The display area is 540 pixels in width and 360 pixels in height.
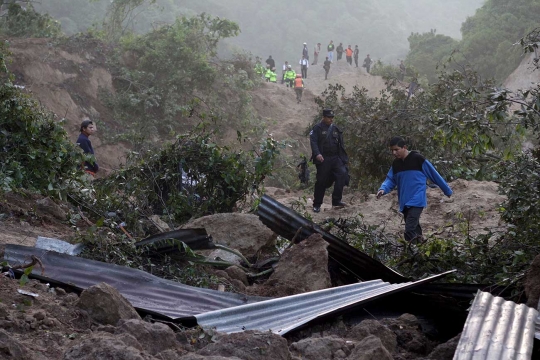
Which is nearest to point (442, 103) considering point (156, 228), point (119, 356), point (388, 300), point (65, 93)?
point (156, 228)

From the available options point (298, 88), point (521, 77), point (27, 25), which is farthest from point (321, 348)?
point (521, 77)

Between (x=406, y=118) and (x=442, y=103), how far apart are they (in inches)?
28.9

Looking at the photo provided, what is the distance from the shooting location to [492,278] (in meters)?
5.75

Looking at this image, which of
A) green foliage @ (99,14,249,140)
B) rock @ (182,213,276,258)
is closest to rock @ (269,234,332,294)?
rock @ (182,213,276,258)

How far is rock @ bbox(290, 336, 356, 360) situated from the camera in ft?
12.8

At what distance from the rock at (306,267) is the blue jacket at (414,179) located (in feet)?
7.25

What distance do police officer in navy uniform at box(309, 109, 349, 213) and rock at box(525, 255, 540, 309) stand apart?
5.54 meters

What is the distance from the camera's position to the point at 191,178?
28.8ft

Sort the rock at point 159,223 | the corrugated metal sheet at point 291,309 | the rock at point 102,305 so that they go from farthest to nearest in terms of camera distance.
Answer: the rock at point 159,223 < the corrugated metal sheet at point 291,309 < the rock at point 102,305

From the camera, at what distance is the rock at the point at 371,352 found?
144 inches

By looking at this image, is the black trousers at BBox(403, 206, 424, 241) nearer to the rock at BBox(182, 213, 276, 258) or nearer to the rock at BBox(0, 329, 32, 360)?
the rock at BBox(182, 213, 276, 258)

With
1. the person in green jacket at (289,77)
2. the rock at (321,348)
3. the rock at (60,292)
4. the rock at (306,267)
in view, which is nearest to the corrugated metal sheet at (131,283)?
the rock at (60,292)

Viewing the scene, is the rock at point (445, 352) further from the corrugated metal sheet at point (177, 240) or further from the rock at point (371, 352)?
the corrugated metal sheet at point (177, 240)

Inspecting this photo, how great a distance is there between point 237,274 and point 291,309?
1.35m
